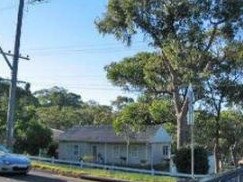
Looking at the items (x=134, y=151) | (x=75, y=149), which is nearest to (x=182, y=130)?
(x=134, y=151)

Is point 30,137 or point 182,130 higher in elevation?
point 30,137

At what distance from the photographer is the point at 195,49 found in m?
33.7

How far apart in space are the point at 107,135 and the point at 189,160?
3076 centimetres

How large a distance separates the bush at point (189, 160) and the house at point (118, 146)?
22.9 m

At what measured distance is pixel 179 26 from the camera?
3322 centimetres

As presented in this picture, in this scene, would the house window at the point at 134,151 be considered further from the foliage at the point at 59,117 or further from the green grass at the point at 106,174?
the foliage at the point at 59,117

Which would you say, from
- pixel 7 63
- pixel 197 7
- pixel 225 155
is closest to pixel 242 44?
pixel 197 7

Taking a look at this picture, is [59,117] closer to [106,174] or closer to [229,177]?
[106,174]

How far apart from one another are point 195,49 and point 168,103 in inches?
367

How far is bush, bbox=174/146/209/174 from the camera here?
28953 millimetres

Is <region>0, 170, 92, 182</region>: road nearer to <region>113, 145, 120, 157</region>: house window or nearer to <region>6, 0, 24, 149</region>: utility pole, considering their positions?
<region>6, 0, 24, 149</region>: utility pole

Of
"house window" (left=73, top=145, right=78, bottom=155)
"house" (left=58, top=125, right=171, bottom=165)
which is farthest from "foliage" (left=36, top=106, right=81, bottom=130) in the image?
"house" (left=58, top=125, right=171, bottom=165)

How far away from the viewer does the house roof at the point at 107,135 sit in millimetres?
55281

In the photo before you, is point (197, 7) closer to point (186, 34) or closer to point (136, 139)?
point (186, 34)
